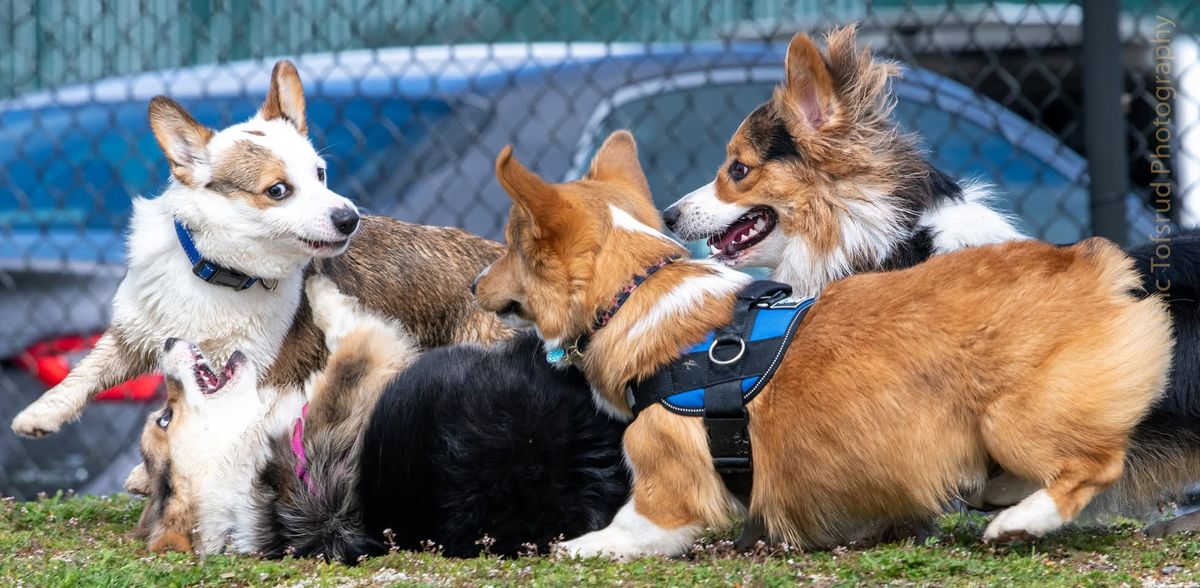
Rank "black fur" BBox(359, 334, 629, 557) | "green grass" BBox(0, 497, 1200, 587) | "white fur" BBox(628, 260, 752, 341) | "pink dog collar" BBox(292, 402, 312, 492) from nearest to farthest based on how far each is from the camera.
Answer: "green grass" BBox(0, 497, 1200, 587)
"white fur" BBox(628, 260, 752, 341)
"black fur" BBox(359, 334, 629, 557)
"pink dog collar" BBox(292, 402, 312, 492)

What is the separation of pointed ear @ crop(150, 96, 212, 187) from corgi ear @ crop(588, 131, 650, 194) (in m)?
1.24

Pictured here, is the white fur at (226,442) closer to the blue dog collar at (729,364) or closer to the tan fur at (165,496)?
the tan fur at (165,496)

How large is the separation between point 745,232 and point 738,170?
192 millimetres

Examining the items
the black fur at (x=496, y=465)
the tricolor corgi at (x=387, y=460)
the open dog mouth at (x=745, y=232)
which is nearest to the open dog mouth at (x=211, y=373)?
the tricolor corgi at (x=387, y=460)

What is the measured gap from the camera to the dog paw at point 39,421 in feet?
12.6

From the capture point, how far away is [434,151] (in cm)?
538

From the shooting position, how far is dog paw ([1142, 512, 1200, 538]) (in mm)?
3242

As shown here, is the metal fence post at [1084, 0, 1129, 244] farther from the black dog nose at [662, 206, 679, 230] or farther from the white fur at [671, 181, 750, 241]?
the black dog nose at [662, 206, 679, 230]

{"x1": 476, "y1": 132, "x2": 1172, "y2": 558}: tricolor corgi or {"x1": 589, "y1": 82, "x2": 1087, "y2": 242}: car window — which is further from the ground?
{"x1": 589, "y1": 82, "x2": 1087, "y2": 242}: car window

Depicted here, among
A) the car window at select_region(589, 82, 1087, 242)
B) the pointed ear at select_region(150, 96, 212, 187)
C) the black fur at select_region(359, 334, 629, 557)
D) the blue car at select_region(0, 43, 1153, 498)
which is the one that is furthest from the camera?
the car window at select_region(589, 82, 1087, 242)

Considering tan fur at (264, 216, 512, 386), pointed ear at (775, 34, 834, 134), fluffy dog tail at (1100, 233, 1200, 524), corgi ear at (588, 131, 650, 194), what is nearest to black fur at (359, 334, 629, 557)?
corgi ear at (588, 131, 650, 194)

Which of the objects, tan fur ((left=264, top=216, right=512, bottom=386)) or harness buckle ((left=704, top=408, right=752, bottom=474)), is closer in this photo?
harness buckle ((left=704, top=408, right=752, bottom=474))

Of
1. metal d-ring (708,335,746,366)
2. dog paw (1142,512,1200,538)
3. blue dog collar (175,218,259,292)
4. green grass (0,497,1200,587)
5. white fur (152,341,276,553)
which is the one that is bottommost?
dog paw (1142,512,1200,538)

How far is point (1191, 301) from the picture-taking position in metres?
3.01
